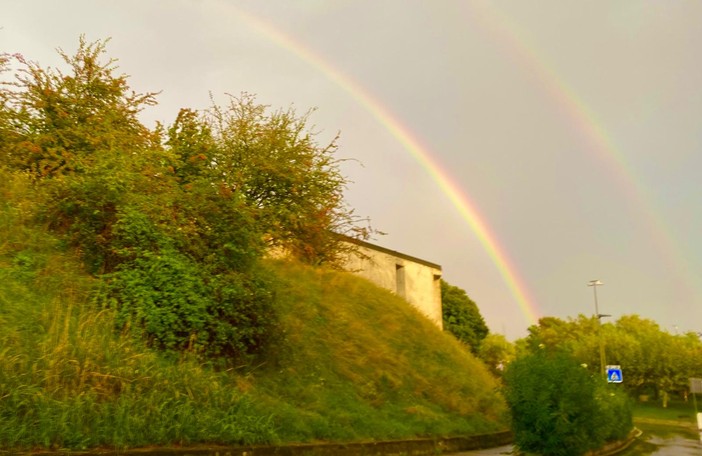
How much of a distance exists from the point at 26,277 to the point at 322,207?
11.9 meters

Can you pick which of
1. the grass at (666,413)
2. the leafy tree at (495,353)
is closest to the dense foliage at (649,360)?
the grass at (666,413)

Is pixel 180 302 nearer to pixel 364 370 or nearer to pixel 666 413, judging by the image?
pixel 364 370

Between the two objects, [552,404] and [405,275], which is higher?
[405,275]

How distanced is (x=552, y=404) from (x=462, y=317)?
45.2m

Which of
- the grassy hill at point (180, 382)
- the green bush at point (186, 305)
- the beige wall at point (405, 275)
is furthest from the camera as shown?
the beige wall at point (405, 275)

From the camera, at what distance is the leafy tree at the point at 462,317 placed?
56.9m

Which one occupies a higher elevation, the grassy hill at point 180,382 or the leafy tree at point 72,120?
the leafy tree at point 72,120

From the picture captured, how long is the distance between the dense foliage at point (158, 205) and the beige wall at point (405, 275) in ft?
37.6

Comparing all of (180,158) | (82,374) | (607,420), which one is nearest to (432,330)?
(607,420)

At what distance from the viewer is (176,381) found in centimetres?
981

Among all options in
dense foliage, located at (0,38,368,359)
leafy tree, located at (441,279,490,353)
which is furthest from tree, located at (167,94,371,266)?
leafy tree, located at (441,279,490,353)

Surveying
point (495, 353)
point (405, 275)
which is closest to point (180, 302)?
point (405, 275)

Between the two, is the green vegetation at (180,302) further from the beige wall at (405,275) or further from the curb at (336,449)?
the beige wall at (405,275)

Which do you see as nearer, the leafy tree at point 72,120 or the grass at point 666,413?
the leafy tree at point 72,120
